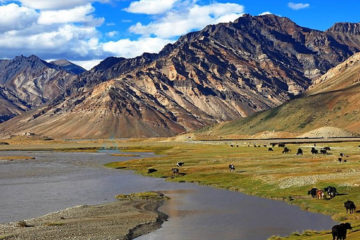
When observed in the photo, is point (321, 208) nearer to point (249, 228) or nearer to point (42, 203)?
point (249, 228)

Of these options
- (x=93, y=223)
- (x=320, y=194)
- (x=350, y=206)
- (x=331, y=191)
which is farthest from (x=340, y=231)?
(x=93, y=223)

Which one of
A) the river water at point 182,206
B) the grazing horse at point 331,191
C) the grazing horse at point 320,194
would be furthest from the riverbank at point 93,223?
the grazing horse at point 331,191

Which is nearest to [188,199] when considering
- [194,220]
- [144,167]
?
[194,220]

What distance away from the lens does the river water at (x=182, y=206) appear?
47094 mm

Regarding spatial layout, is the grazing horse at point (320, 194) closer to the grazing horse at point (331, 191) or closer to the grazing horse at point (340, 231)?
the grazing horse at point (331, 191)

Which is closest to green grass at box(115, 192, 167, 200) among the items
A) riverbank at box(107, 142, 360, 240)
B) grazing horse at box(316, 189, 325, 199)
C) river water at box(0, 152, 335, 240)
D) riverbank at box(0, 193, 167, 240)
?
river water at box(0, 152, 335, 240)

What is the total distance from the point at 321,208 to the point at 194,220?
1387cm

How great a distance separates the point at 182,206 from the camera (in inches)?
2454

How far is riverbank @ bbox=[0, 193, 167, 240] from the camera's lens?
44594 millimetres

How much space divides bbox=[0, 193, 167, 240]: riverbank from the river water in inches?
78.5

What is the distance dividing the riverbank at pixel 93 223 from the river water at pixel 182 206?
1.99 m

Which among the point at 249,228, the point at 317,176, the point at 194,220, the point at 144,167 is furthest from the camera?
the point at 144,167

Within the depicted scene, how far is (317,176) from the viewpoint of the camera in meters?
74.4

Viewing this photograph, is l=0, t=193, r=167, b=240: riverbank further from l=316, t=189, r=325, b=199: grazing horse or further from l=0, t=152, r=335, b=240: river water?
l=316, t=189, r=325, b=199: grazing horse
